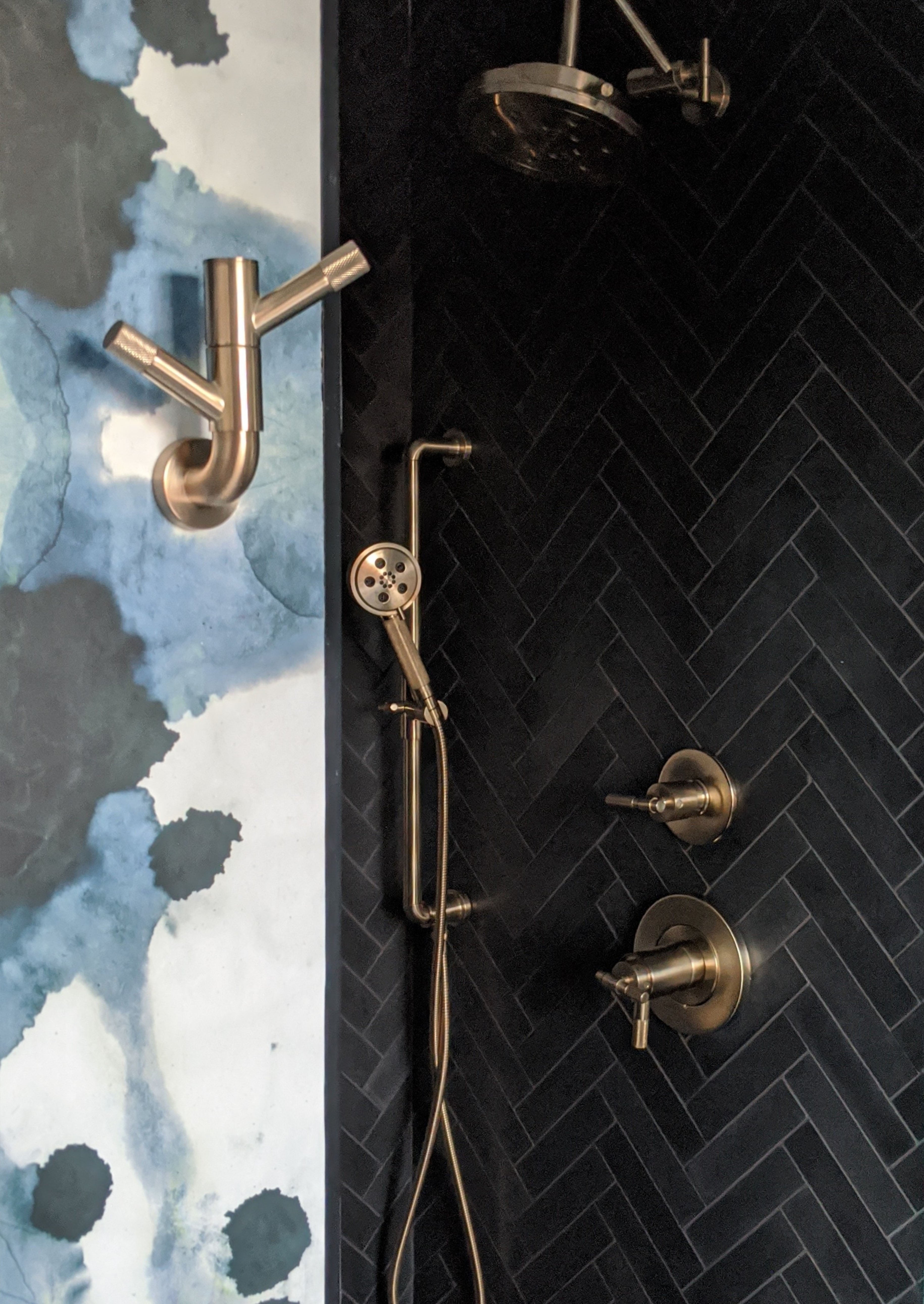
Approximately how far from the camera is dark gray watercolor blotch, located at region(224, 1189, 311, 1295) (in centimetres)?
145

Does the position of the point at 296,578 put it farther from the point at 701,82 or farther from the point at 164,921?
the point at 701,82

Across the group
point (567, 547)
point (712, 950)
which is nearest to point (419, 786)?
point (567, 547)

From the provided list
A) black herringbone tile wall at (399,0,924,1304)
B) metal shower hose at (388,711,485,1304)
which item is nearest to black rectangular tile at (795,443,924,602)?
black herringbone tile wall at (399,0,924,1304)

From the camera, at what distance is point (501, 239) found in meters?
1.71

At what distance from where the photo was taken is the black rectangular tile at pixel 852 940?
121cm

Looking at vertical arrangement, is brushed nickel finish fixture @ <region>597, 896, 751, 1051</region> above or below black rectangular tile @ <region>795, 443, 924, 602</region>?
below

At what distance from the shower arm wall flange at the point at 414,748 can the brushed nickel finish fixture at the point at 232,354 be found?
0.48 m

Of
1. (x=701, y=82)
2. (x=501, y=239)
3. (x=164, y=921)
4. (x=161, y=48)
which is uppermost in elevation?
(x=701, y=82)

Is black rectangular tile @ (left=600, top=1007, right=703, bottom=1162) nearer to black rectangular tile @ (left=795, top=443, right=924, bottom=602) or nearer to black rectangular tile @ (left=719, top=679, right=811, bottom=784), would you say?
black rectangular tile @ (left=719, top=679, right=811, bottom=784)

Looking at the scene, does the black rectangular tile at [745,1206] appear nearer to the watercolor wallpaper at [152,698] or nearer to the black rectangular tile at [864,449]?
the watercolor wallpaper at [152,698]

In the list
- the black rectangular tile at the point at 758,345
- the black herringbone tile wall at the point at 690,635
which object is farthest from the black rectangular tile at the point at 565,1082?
the black rectangular tile at the point at 758,345

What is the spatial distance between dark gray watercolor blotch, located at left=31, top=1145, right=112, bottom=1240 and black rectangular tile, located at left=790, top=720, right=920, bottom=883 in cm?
97

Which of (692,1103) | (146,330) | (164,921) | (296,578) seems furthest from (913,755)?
(146,330)

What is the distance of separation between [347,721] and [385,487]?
398 mm
